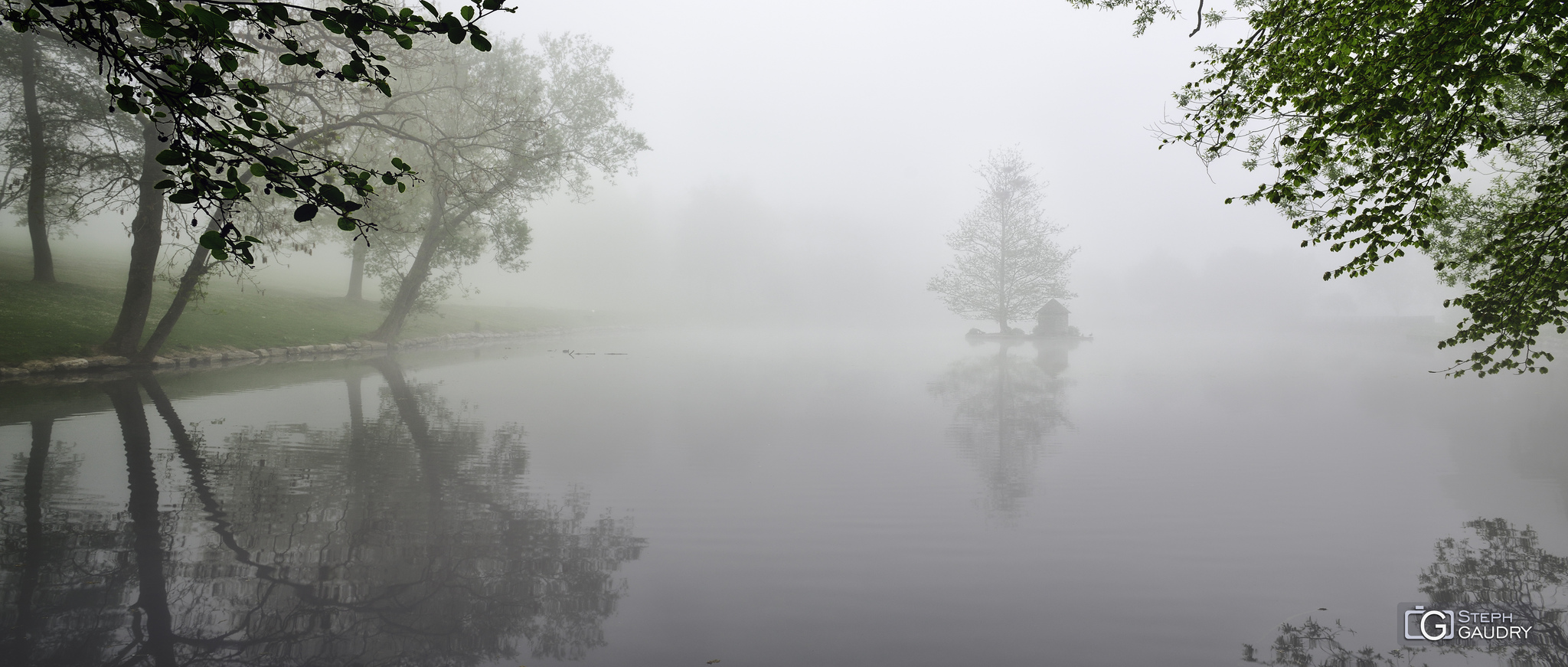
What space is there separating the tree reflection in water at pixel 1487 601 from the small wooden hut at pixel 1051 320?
152ft

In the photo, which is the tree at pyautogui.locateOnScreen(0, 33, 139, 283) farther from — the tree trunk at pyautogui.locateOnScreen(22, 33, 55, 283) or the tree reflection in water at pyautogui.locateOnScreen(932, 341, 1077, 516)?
the tree reflection in water at pyautogui.locateOnScreen(932, 341, 1077, 516)

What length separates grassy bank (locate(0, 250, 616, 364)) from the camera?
18000mm

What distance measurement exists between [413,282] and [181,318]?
7.45 meters

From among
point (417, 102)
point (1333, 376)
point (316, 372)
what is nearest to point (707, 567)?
point (316, 372)

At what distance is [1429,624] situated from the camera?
5297mm

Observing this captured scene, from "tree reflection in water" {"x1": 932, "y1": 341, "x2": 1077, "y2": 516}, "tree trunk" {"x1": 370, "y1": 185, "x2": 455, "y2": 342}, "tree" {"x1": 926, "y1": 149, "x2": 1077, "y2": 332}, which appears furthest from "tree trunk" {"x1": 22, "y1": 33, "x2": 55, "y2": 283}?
"tree" {"x1": 926, "y1": 149, "x2": 1077, "y2": 332}

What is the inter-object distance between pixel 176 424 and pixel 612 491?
322 inches

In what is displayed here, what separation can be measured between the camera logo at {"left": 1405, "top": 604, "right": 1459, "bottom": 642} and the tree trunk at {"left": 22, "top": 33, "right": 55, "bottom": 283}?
2639cm

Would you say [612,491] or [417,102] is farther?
[417,102]

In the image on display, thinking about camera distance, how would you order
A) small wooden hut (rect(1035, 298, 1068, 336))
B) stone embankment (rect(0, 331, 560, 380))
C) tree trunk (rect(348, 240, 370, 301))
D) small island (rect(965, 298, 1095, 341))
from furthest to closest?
small wooden hut (rect(1035, 298, 1068, 336))
small island (rect(965, 298, 1095, 341))
tree trunk (rect(348, 240, 370, 301))
stone embankment (rect(0, 331, 560, 380))

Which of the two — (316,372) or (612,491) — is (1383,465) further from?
(316,372)

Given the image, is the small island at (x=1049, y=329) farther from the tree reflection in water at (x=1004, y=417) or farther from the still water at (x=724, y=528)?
the still water at (x=724, y=528)

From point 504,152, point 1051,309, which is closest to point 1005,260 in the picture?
point 1051,309

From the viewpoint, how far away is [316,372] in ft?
65.5
